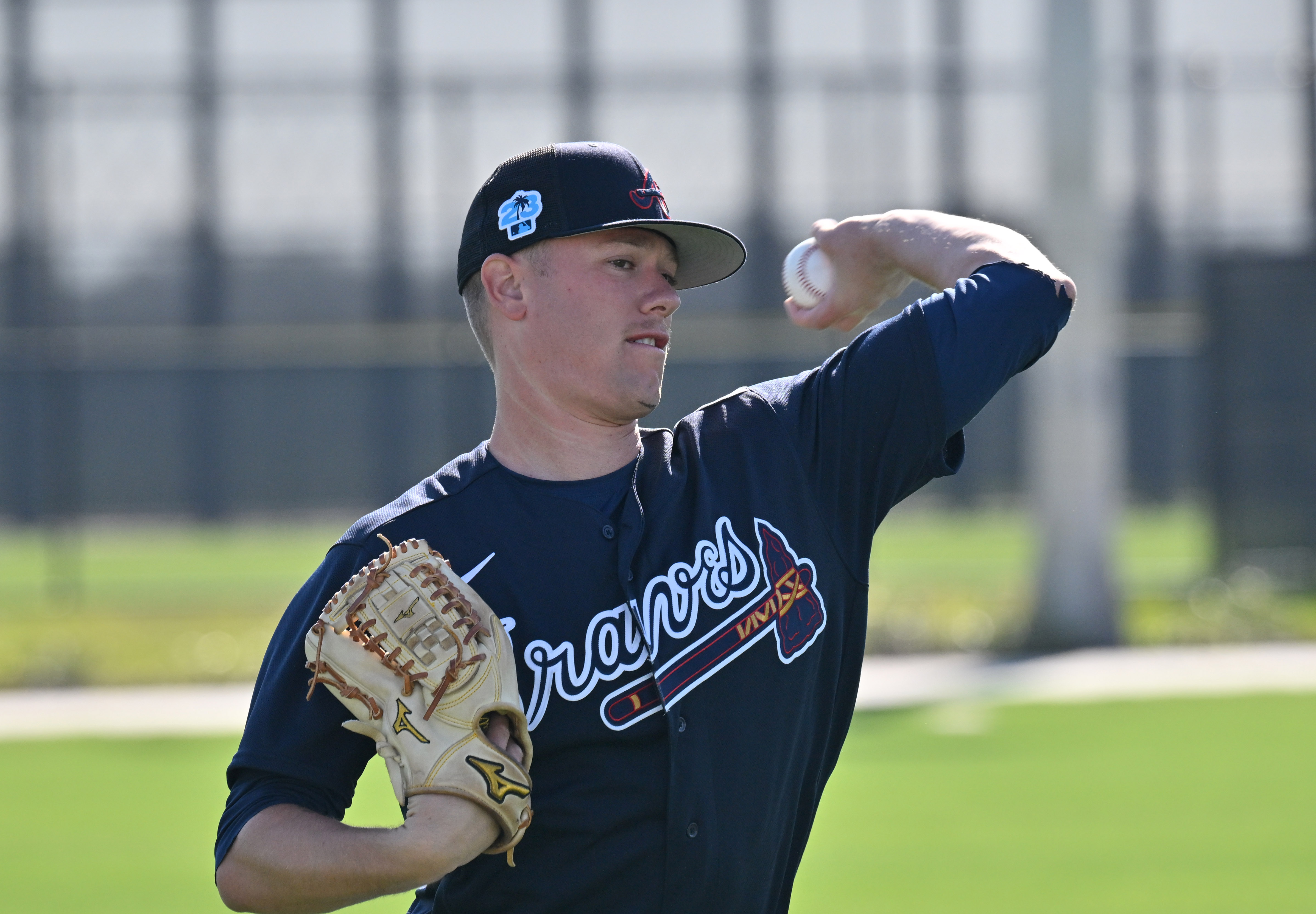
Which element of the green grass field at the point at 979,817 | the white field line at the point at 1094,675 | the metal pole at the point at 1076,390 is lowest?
the white field line at the point at 1094,675

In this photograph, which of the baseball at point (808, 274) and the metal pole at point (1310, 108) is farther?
the metal pole at point (1310, 108)

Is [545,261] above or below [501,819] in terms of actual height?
above

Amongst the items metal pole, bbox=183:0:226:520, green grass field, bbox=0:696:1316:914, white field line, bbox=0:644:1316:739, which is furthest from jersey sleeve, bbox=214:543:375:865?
metal pole, bbox=183:0:226:520

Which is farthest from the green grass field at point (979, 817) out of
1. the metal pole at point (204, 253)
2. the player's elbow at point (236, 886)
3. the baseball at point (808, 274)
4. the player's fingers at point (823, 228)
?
the metal pole at point (204, 253)

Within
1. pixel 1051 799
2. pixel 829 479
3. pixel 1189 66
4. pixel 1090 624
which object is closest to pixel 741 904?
pixel 829 479

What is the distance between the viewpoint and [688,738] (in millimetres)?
2236

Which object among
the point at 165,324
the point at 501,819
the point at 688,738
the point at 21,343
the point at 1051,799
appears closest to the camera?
the point at 501,819

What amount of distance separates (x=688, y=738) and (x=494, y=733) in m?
A: 0.31

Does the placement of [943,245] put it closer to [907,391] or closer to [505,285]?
[907,391]

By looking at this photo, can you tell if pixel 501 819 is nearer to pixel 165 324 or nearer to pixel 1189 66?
pixel 1189 66

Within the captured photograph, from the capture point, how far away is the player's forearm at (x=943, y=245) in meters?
2.54

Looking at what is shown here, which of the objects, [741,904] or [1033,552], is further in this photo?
[1033,552]

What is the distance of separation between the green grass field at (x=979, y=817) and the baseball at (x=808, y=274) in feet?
9.00

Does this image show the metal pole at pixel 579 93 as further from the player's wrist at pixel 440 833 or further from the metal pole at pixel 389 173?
the player's wrist at pixel 440 833
